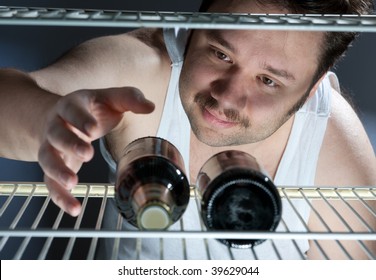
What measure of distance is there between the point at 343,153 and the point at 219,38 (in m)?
0.56

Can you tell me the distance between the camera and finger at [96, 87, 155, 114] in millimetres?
720

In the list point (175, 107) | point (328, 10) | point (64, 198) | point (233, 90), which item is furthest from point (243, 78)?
point (64, 198)

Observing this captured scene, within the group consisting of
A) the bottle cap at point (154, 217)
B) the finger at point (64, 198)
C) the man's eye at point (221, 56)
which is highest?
the man's eye at point (221, 56)

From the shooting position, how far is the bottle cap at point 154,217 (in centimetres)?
69

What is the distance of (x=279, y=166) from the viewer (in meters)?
1.50

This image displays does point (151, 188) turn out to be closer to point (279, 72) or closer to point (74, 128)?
point (74, 128)

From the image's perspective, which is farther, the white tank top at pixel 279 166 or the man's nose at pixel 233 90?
the white tank top at pixel 279 166

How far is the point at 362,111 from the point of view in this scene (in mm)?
1858

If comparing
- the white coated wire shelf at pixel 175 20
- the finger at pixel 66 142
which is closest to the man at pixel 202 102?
the finger at pixel 66 142

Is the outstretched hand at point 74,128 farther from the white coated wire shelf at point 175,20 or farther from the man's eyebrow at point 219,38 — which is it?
the man's eyebrow at point 219,38

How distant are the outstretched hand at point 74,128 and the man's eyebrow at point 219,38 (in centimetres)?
40

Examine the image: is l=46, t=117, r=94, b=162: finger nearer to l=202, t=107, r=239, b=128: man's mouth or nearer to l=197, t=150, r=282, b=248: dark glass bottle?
l=197, t=150, r=282, b=248: dark glass bottle
